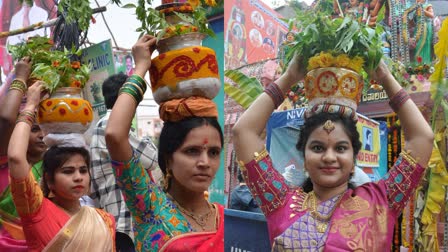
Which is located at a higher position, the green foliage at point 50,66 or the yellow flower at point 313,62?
the green foliage at point 50,66

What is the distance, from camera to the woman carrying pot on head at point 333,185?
6.71ft

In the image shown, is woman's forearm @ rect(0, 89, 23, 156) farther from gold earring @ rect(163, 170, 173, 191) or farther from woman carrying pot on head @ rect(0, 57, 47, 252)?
gold earring @ rect(163, 170, 173, 191)

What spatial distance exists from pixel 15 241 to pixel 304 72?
2066 millimetres

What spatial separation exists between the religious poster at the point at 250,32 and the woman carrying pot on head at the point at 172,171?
1.27 metres

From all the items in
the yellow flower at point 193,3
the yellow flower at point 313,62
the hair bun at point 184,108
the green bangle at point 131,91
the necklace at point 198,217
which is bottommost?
the necklace at point 198,217

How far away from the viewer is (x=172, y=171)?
86.0 inches

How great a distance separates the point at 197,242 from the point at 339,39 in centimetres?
108

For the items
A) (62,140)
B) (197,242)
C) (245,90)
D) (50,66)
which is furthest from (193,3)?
(62,140)

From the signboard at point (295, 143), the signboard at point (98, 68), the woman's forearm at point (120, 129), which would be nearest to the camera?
the woman's forearm at point (120, 129)

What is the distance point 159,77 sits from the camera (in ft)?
7.14

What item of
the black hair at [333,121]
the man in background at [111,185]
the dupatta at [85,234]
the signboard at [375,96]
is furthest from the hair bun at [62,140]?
the signboard at [375,96]

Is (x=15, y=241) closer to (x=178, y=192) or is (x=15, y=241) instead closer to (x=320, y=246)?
(x=178, y=192)

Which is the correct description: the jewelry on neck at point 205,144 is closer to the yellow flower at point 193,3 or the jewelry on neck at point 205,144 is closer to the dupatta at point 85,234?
the yellow flower at point 193,3

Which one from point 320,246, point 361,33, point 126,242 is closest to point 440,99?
point 361,33
